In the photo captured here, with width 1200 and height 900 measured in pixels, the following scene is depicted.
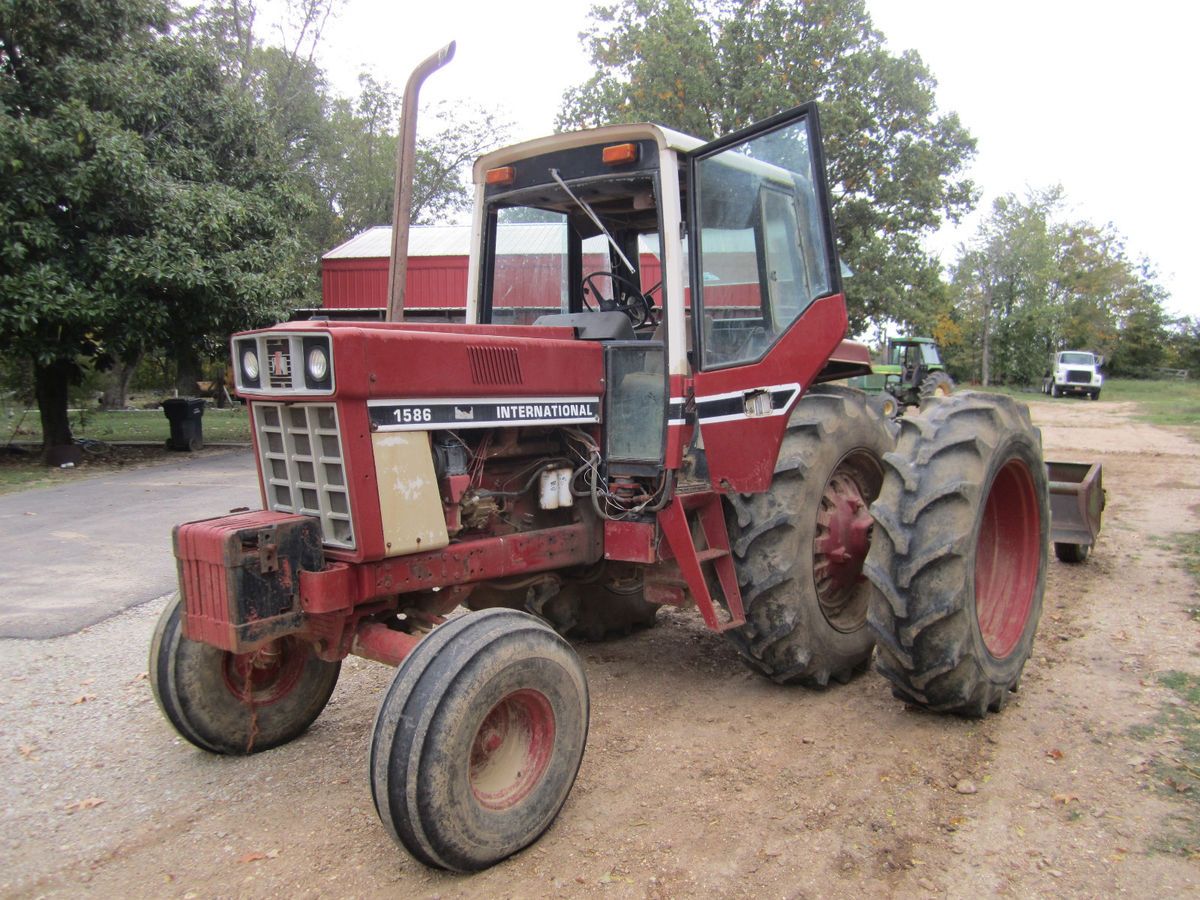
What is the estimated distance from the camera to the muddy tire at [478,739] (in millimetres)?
2738

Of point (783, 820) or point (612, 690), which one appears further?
point (612, 690)

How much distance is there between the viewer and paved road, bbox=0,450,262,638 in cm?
627

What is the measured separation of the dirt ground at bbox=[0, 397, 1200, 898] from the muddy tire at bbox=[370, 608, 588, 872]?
0.16 metres

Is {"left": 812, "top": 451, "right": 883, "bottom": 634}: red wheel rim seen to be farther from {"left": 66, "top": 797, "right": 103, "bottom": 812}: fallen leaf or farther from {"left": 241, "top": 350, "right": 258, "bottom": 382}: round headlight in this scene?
{"left": 66, "top": 797, "right": 103, "bottom": 812}: fallen leaf

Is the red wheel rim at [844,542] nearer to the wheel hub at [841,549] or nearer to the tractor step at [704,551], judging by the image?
the wheel hub at [841,549]

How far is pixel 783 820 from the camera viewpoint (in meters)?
3.19

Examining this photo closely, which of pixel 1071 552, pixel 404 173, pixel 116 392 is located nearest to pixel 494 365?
pixel 404 173

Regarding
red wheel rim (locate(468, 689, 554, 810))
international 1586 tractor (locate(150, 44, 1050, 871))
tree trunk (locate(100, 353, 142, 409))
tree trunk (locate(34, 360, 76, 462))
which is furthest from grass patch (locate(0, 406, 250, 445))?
red wheel rim (locate(468, 689, 554, 810))

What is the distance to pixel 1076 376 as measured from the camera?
35.5 meters

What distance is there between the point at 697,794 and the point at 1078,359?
1510 inches

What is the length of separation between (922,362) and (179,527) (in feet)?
71.5

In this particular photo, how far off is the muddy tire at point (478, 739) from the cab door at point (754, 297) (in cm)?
126

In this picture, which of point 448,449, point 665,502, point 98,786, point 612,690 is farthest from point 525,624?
point 98,786

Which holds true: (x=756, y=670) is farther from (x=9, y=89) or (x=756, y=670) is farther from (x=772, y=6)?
(x=772, y=6)
